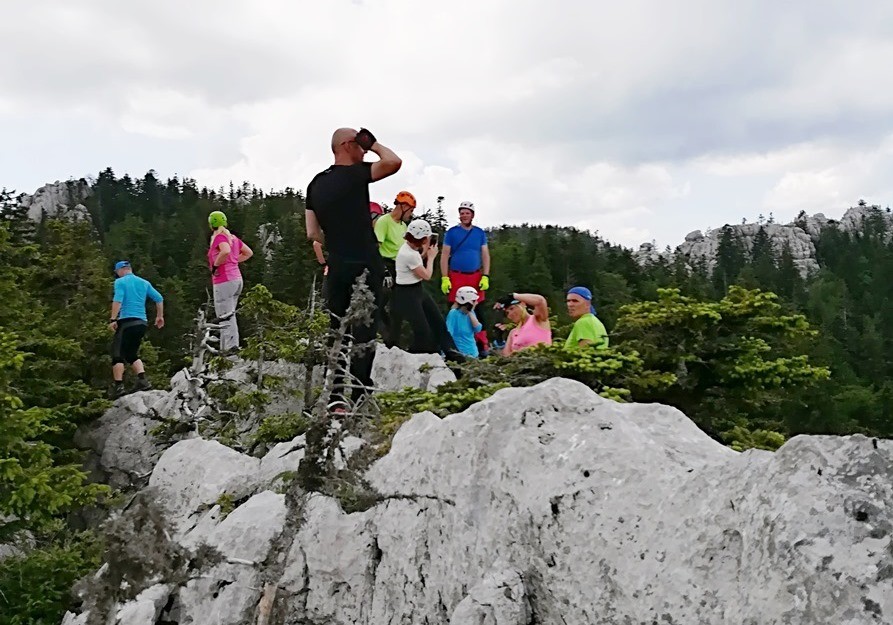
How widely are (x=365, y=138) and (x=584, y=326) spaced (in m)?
2.66

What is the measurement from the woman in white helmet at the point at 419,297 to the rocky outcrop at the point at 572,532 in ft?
12.0

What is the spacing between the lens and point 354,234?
603cm

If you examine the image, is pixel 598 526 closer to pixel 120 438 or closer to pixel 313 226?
pixel 313 226

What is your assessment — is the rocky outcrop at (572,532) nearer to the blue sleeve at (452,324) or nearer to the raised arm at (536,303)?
the raised arm at (536,303)

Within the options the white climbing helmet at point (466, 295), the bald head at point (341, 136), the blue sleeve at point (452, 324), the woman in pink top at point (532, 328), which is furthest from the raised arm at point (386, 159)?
the blue sleeve at point (452, 324)

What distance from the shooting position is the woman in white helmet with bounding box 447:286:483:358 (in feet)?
33.1

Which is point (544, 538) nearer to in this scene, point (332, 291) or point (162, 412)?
point (332, 291)

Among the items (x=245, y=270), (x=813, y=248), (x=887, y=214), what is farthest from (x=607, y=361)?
(x=887, y=214)

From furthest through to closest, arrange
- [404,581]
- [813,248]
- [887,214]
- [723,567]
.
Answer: [887,214], [813,248], [404,581], [723,567]

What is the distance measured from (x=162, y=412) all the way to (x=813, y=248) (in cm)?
17492

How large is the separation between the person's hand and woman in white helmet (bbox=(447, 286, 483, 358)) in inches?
184

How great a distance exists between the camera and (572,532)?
3.27 m

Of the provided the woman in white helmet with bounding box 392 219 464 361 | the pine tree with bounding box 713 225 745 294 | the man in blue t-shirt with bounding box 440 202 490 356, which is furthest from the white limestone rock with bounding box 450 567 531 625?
the pine tree with bounding box 713 225 745 294

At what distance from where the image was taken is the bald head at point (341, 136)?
19.1 feet
